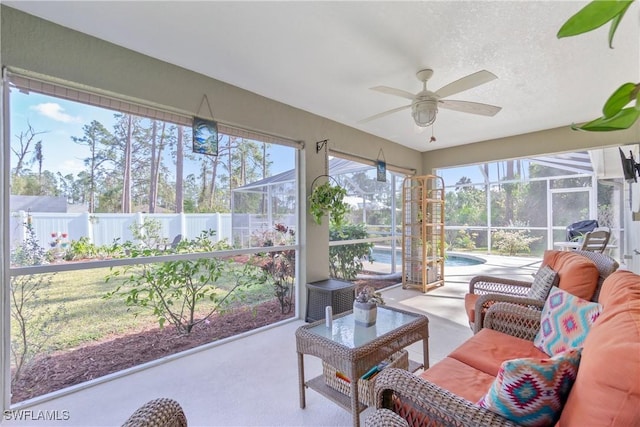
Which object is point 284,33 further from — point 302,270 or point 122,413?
point 122,413

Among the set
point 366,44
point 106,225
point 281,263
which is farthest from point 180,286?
point 366,44

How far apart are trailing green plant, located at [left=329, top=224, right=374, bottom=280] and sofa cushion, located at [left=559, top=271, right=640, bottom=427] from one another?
3104 millimetres

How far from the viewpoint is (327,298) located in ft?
10.5

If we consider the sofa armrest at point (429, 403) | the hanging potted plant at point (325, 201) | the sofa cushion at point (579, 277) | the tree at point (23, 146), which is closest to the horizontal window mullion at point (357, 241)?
the hanging potted plant at point (325, 201)

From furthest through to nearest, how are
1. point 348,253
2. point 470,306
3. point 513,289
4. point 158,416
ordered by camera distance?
point 348,253 → point 513,289 → point 470,306 → point 158,416

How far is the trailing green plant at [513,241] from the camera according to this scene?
25.5ft

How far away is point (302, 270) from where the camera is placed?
3576 millimetres

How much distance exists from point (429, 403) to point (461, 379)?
0.45m

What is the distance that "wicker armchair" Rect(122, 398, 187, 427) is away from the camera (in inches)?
40.4

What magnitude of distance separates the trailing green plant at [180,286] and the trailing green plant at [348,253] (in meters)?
1.42

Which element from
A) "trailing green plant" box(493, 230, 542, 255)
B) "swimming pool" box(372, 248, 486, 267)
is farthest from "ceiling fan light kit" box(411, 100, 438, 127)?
"trailing green plant" box(493, 230, 542, 255)

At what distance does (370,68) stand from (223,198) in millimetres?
1810

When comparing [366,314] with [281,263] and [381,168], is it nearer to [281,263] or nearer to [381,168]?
[281,263]

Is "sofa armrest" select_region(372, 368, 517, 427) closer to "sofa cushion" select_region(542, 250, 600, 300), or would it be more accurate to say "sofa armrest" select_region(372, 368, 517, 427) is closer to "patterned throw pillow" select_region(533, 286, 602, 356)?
"patterned throw pillow" select_region(533, 286, 602, 356)
